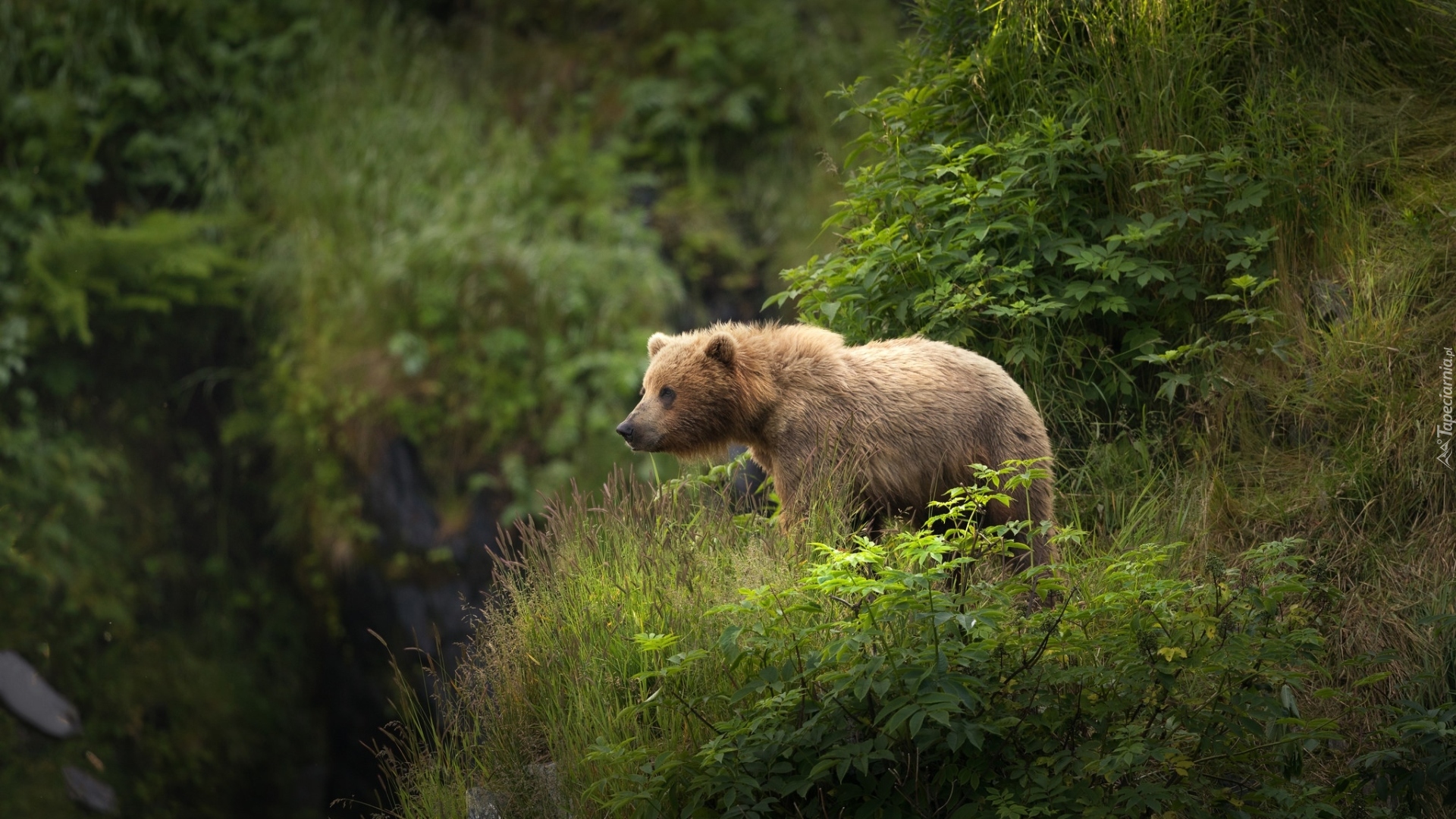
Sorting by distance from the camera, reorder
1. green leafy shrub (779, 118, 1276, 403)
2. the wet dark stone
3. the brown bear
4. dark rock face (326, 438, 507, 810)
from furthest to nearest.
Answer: the wet dark stone < dark rock face (326, 438, 507, 810) < green leafy shrub (779, 118, 1276, 403) < the brown bear

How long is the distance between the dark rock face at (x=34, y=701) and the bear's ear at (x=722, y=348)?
24.7 feet

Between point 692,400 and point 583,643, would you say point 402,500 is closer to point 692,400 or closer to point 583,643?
point 692,400

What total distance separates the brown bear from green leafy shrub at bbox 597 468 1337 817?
69 cm

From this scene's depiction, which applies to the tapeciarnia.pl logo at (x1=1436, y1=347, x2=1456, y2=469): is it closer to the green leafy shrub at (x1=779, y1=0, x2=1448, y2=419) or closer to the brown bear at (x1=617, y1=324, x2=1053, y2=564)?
the green leafy shrub at (x1=779, y1=0, x2=1448, y2=419)

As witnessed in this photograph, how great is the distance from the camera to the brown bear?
4.25m

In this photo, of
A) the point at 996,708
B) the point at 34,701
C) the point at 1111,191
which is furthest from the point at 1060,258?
the point at 34,701

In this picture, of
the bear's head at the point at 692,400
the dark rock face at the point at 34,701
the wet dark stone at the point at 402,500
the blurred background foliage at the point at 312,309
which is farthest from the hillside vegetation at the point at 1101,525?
the dark rock face at the point at 34,701

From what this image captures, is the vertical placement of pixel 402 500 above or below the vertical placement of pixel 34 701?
above

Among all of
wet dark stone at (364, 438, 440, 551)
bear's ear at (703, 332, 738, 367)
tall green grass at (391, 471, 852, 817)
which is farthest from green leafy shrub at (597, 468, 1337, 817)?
wet dark stone at (364, 438, 440, 551)

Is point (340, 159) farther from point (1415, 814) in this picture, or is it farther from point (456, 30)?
point (1415, 814)

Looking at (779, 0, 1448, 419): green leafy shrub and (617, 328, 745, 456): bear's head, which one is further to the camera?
(779, 0, 1448, 419): green leafy shrub

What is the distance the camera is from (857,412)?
170 inches

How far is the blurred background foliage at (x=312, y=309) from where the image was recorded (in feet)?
31.4

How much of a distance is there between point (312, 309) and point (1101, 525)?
7.59 meters
